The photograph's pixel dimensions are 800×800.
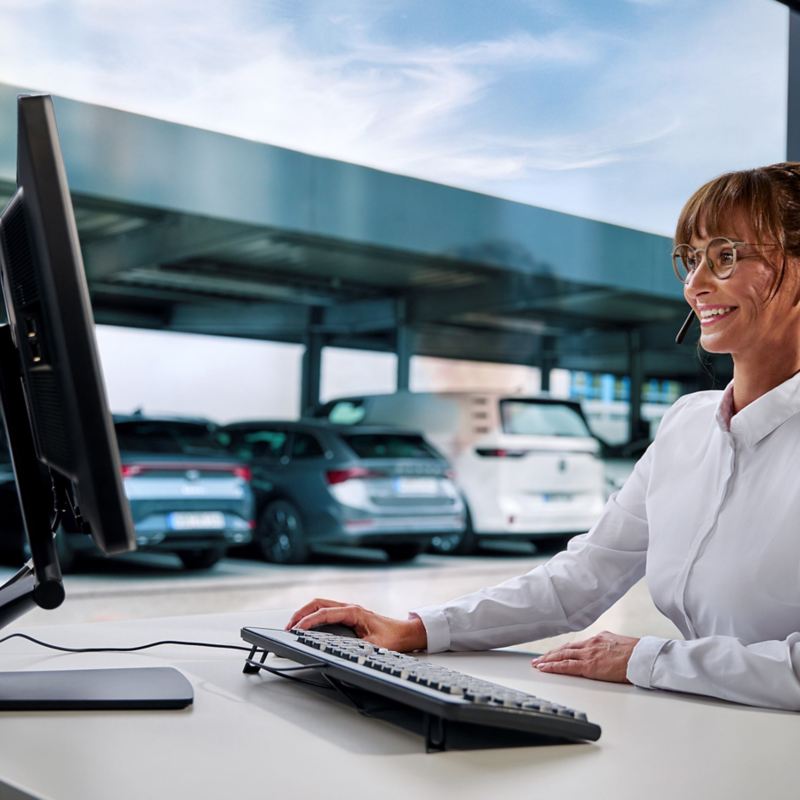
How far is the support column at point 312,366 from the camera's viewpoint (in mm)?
6309

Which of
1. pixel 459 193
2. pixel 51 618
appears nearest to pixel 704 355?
pixel 51 618

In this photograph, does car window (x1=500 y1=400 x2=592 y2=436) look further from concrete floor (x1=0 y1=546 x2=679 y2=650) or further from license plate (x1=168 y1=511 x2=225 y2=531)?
license plate (x1=168 y1=511 x2=225 y2=531)

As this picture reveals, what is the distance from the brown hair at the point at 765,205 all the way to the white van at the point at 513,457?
532 centimetres

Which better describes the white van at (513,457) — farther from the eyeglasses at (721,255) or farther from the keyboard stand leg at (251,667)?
the keyboard stand leg at (251,667)

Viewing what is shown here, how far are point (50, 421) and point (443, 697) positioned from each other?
0.42 m

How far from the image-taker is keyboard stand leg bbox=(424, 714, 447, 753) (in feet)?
3.04

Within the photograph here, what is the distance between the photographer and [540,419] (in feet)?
23.8

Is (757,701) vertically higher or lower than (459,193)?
lower

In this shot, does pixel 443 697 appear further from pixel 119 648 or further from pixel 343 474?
pixel 343 474

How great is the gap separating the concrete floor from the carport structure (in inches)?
41.0

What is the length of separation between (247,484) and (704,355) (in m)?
4.77

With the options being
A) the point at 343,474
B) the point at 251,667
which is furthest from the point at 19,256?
the point at 343,474

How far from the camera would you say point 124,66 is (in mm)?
5359

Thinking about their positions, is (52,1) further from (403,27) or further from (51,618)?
(51,618)
